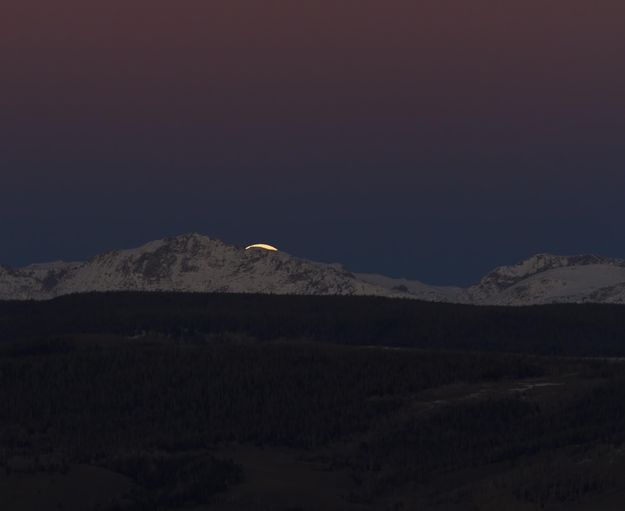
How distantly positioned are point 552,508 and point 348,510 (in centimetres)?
2044

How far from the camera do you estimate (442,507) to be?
639 ft

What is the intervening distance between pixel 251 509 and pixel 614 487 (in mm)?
31959

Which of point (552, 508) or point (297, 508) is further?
point (297, 508)

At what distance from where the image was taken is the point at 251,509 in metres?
198

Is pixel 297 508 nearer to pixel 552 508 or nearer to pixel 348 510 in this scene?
pixel 348 510

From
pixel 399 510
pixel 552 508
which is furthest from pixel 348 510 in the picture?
pixel 552 508

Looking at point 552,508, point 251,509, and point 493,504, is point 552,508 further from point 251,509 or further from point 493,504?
point 251,509

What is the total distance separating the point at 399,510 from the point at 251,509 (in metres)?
13.1

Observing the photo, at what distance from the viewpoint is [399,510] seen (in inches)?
7795

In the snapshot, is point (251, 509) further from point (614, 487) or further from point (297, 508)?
point (614, 487)

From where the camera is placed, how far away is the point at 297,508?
19925cm

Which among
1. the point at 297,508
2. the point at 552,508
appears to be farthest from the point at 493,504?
the point at 297,508

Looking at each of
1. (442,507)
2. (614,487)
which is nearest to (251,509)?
(442,507)

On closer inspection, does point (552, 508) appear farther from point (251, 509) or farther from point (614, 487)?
point (251, 509)
